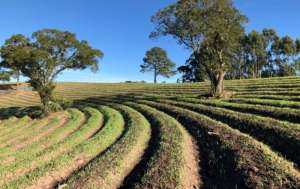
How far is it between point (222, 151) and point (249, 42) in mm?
84599

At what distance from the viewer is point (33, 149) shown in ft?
51.2

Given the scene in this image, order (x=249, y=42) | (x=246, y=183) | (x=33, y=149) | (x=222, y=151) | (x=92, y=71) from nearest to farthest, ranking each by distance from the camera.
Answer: (x=246, y=183) → (x=222, y=151) → (x=33, y=149) → (x=92, y=71) → (x=249, y=42)

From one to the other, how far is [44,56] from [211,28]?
69.7 ft

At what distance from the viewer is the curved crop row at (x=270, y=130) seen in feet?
37.3

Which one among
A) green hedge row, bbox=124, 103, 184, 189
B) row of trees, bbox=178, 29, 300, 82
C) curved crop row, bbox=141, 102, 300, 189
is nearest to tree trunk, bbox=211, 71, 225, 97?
green hedge row, bbox=124, 103, 184, 189

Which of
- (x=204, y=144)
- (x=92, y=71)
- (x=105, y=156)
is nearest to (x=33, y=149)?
(x=105, y=156)

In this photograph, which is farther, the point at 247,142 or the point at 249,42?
the point at 249,42

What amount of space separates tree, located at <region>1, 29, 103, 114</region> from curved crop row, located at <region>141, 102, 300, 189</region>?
28051mm

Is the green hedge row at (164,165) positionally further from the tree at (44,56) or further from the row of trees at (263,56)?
the row of trees at (263,56)

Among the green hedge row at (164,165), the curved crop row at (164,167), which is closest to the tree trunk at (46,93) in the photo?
the green hedge row at (164,165)

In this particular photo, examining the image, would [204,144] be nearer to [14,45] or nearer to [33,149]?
[33,149]

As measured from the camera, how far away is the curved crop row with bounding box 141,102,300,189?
8.70 m

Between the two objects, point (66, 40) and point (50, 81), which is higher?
point (66, 40)

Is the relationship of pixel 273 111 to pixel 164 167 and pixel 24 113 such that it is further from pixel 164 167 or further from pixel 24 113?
pixel 24 113
